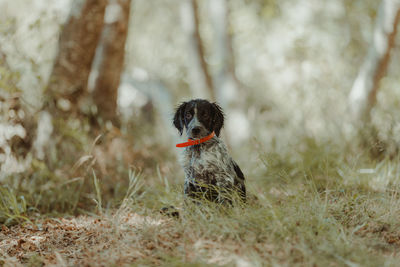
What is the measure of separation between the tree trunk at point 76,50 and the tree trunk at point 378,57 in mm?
4425

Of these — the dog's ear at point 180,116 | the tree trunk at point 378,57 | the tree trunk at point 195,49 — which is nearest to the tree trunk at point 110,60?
the dog's ear at point 180,116

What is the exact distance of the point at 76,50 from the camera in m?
5.65

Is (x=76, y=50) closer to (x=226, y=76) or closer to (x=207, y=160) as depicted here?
(x=207, y=160)

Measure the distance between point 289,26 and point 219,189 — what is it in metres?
11.2

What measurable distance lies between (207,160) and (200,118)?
41cm

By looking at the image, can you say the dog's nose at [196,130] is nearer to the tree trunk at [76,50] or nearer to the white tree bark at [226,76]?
the tree trunk at [76,50]

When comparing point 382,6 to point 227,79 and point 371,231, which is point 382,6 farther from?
point 371,231

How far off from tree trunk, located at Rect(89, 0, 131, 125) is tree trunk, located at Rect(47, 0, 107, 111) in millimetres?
158

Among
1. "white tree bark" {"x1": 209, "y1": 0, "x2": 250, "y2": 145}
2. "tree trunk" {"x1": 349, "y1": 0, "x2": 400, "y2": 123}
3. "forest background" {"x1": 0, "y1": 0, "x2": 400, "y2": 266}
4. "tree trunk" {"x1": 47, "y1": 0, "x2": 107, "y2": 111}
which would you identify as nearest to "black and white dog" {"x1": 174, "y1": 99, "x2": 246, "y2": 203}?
"forest background" {"x1": 0, "y1": 0, "x2": 400, "y2": 266}

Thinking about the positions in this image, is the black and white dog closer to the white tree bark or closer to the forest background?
the forest background

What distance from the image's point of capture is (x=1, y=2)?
18.5ft

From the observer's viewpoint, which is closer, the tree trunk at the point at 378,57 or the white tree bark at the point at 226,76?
the tree trunk at the point at 378,57

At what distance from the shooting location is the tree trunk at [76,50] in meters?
5.47

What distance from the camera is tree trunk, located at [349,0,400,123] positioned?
250 inches
